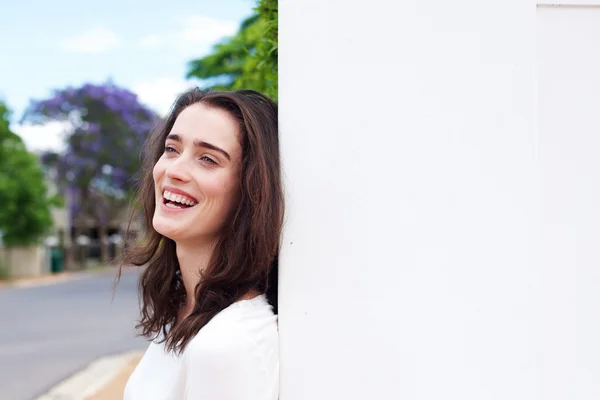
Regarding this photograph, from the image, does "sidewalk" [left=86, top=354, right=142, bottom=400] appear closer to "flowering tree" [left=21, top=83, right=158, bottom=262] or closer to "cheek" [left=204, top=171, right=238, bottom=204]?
"cheek" [left=204, top=171, right=238, bottom=204]

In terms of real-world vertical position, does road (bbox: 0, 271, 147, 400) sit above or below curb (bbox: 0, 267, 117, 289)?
above

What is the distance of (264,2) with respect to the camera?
2.39 metres

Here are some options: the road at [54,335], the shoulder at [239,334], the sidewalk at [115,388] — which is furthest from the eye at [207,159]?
the sidewalk at [115,388]

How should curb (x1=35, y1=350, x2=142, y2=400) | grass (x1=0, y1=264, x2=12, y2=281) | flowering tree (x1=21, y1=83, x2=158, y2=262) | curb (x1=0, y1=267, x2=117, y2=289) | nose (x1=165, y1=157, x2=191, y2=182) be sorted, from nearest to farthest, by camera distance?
1. nose (x1=165, y1=157, x2=191, y2=182)
2. curb (x1=35, y1=350, x2=142, y2=400)
3. curb (x1=0, y1=267, x2=117, y2=289)
4. grass (x1=0, y1=264, x2=12, y2=281)
5. flowering tree (x1=21, y1=83, x2=158, y2=262)

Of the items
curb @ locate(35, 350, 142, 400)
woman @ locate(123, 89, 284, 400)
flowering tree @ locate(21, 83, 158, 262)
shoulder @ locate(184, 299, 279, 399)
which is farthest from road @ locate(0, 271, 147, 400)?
flowering tree @ locate(21, 83, 158, 262)

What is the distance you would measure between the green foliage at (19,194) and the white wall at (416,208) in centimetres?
2525

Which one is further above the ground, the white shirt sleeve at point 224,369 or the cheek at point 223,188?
the cheek at point 223,188

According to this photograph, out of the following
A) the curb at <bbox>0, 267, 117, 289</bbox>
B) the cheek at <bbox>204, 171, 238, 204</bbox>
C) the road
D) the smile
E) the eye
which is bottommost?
the curb at <bbox>0, 267, 117, 289</bbox>

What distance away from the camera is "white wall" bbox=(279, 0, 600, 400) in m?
1.61

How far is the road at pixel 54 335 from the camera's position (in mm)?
7914

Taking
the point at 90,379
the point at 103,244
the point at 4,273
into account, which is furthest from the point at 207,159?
the point at 103,244

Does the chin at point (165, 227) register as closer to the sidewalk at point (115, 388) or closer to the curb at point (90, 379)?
the sidewalk at point (115, 388)

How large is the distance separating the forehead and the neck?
30 cm

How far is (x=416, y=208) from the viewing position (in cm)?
161
